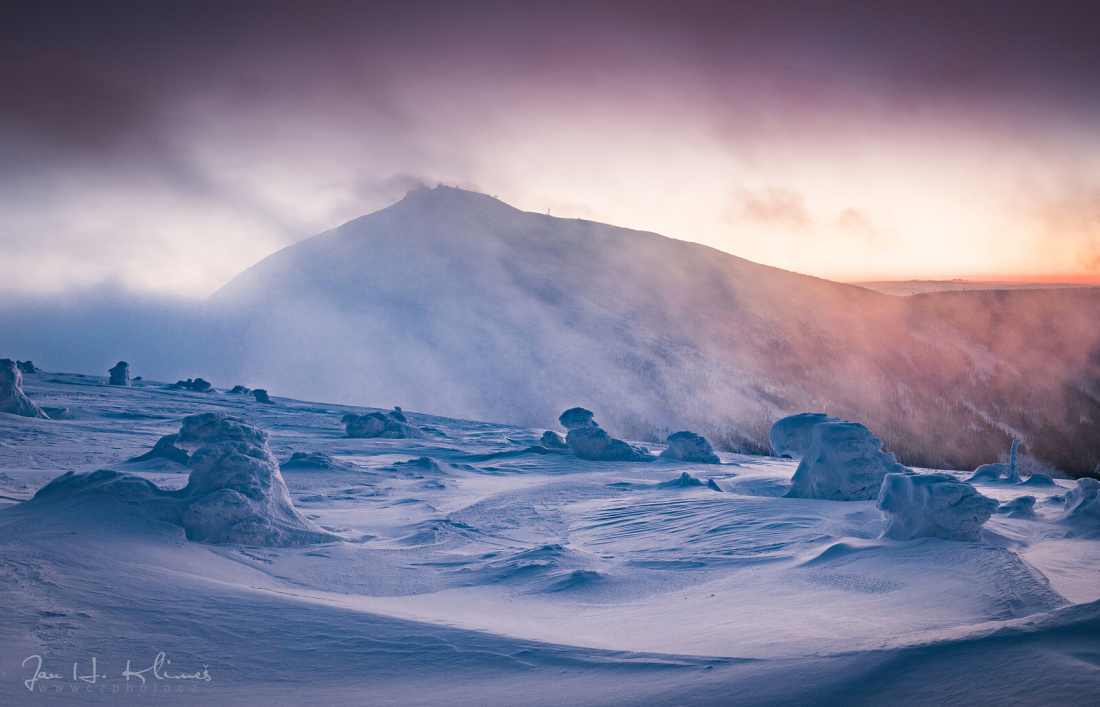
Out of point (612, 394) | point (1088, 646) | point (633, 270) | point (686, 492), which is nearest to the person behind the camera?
point (1088, 646)

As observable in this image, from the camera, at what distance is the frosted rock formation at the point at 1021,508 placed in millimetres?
7379

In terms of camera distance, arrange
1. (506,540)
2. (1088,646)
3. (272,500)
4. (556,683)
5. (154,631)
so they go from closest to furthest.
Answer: (1088,646)
(556,683)
(154,631)
(272,500)
(506,540)

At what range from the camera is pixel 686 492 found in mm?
8508

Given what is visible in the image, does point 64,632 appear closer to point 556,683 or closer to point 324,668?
point 324,668

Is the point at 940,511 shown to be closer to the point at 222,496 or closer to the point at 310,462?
the point at 222,496

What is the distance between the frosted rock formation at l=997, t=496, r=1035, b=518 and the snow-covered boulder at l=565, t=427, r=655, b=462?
6.76 m

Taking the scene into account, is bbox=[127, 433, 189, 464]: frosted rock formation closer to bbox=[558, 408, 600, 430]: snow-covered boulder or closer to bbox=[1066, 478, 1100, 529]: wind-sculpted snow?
bbox=[558, 408, 600, 430]: snow-covered boulder

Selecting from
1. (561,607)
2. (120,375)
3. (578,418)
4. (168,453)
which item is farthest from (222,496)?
(120,375)

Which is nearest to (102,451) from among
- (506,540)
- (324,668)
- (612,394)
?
(506,540)

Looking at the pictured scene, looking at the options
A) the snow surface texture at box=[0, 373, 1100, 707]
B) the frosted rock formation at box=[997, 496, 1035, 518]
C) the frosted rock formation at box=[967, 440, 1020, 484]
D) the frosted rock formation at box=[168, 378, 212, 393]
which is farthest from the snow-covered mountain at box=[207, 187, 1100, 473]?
the snow surface texture at box=[0, 373, 1100, 707]

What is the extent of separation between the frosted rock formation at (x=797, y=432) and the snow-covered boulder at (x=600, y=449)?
484 centimetres

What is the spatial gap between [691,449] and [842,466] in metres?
6.01

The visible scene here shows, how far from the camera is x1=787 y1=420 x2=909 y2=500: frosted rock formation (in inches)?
299

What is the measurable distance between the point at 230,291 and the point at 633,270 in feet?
91.4
